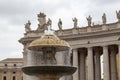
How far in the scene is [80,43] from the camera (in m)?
70.0

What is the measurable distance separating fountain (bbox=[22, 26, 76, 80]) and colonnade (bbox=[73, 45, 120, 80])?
106ft

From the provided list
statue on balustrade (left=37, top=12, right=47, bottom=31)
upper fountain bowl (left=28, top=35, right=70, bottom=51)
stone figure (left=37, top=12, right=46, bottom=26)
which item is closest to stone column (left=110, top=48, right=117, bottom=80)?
statue on balustrade (left=37, top=12, right=47, bottom=31)

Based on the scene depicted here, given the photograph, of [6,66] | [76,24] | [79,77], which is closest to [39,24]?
[76,24]

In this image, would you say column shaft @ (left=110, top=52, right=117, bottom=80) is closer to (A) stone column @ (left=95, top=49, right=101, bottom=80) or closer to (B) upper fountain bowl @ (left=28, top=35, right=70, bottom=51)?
(A) stone column @ (left=95, top=49, right=101, bottom=80)

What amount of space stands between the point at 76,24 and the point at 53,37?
4047 centimetres

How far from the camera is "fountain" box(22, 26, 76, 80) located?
29.7 m

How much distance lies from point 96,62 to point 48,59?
131ft

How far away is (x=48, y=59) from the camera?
103ft

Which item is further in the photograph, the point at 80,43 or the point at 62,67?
the point at 80,43

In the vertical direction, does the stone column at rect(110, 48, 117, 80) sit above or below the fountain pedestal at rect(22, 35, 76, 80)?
below

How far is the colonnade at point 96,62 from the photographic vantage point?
217ft

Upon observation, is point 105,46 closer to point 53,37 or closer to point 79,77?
point 79,77

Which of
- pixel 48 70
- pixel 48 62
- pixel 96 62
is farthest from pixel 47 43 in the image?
pixel 96 62

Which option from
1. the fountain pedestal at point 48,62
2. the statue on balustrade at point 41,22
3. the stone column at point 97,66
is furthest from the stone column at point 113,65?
the fountain pedestal at point 48,62
